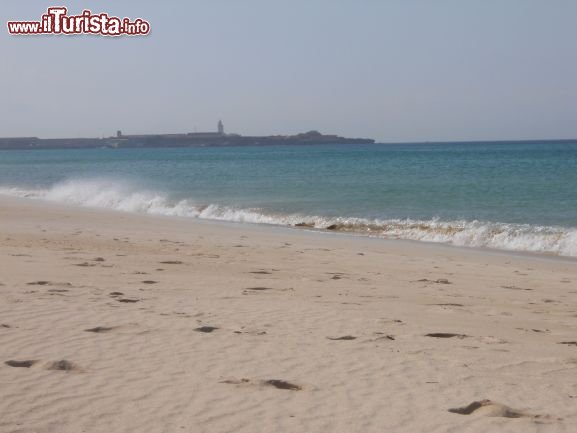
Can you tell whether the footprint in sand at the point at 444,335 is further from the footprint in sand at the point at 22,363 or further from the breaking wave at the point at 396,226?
the breaking wave at the point at 396,226

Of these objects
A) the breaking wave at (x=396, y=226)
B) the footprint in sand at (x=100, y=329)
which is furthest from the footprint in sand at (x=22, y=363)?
the breaking wave at (x=396, y=226)

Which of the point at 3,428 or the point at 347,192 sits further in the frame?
the point at 347,192

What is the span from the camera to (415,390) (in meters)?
5.34

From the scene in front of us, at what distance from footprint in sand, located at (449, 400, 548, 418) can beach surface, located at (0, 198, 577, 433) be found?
13 mm

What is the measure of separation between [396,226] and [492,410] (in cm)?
1642

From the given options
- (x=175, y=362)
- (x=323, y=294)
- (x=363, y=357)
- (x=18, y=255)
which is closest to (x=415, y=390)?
(x=363, y=357)

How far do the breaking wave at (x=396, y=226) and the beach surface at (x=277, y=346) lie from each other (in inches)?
206

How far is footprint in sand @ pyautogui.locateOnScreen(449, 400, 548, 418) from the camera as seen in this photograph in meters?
4.91

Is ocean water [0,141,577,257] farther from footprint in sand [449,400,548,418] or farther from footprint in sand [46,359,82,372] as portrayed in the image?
footprint in sand [46,359,82,372]

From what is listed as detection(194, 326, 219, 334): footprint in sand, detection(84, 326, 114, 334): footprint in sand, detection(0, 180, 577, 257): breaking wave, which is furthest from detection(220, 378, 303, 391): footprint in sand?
detection(0, 180, 577, 257): breaking wave

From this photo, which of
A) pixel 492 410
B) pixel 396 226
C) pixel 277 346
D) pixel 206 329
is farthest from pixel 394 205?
pixel 492 410

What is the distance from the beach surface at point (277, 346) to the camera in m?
4.77

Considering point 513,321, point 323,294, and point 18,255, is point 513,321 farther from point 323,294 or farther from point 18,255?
point 18,255

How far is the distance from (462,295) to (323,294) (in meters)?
1.86
